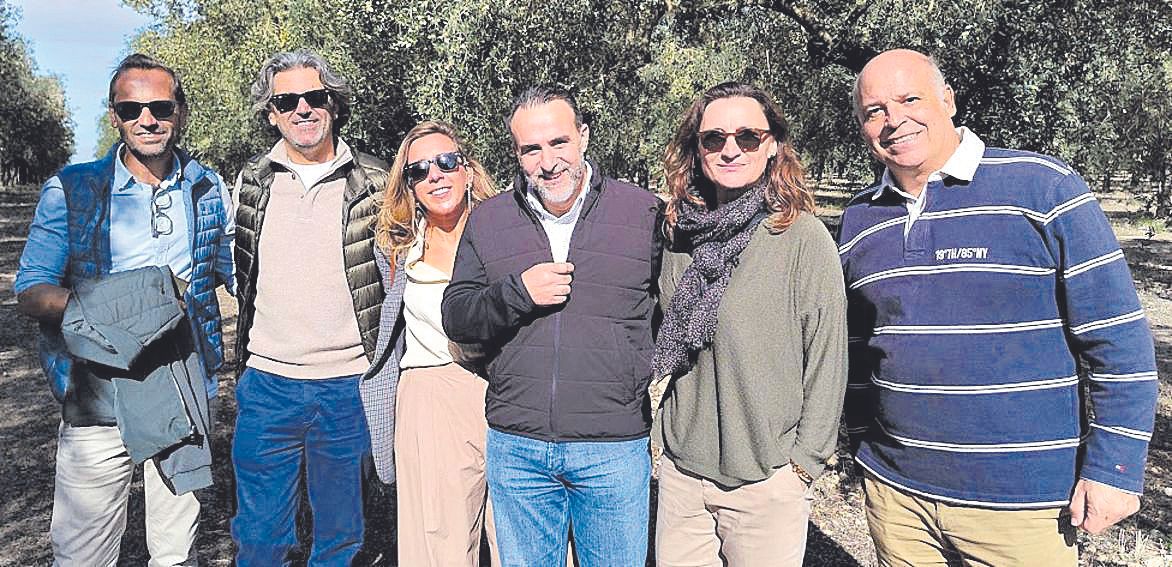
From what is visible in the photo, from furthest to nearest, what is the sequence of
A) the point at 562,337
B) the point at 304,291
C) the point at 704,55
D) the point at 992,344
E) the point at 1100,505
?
the point at 704,55
the point at 304,291
the point at 562,337
the point at 992,344
the point at 1100,505

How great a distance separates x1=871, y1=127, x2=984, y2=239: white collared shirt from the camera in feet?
8.82

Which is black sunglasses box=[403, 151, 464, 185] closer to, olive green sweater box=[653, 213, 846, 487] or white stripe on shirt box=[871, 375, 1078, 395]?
olive green sweater box=[653, 213, 846, 487]

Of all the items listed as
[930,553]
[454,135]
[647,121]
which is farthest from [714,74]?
[930,553]

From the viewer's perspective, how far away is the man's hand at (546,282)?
270 cm

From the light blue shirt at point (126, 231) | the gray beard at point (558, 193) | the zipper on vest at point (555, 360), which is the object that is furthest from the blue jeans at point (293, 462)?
the gray beard at point (558, 193)

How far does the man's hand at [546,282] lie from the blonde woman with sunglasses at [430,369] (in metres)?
0.72

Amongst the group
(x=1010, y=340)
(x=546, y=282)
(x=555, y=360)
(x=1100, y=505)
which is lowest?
(x=1100, y=505)

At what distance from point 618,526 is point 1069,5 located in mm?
6736

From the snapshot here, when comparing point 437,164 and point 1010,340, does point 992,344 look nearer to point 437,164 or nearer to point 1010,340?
point 1010,340

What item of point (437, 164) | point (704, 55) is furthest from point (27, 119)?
point (437, 164)

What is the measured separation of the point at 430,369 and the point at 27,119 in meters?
52.7

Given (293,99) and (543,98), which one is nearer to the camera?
(543,98)

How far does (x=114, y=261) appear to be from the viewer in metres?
3.47

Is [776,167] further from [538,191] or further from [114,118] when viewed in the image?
[114,118]
